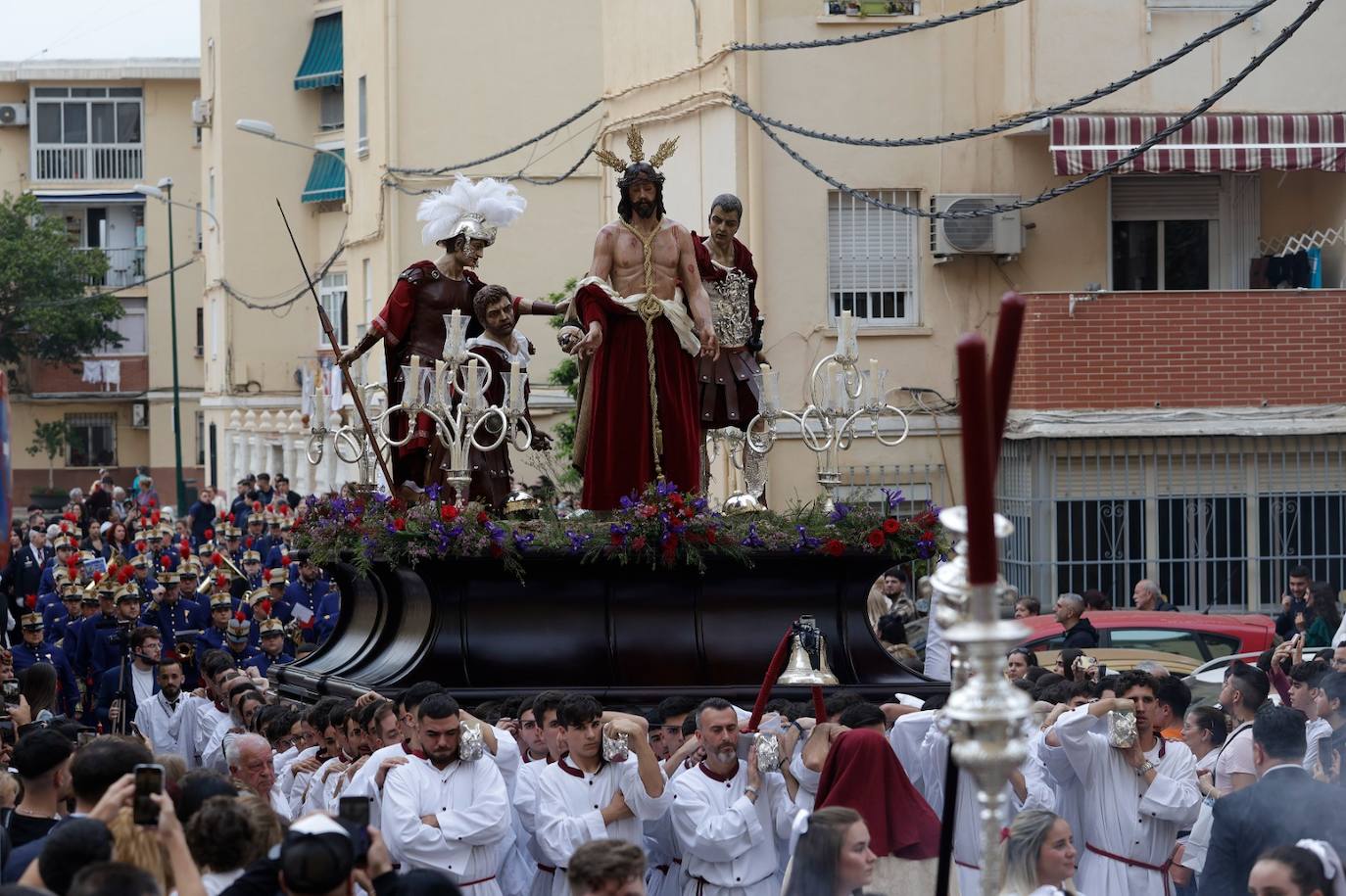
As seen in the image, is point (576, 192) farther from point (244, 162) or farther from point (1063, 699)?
point (1063, 699)

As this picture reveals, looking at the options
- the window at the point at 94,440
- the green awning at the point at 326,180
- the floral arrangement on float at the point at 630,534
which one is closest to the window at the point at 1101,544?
the floral arrangement on float at the point at 630,534

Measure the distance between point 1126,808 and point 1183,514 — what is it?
1229cm

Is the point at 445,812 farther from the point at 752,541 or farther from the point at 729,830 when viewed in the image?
the point at 752,541

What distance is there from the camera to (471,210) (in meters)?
13.3

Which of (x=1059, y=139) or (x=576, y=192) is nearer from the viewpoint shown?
(x=1059, y=139)

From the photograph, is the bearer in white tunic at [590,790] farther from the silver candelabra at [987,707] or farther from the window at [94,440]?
the window at [94,440]

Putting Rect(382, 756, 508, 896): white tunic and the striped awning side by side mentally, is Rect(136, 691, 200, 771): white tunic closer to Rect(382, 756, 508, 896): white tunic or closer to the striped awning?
Rect(382, 756, 508, 896): white tunic

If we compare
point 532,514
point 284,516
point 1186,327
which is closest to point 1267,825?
point 532,514

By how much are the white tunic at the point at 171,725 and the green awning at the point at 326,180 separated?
2832 cm

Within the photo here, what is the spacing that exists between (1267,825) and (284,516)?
61.0ft

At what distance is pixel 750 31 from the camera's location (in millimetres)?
20859

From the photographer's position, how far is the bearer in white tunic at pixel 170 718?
1232cm

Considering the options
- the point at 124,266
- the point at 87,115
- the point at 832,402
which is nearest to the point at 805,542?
the point at 832,402

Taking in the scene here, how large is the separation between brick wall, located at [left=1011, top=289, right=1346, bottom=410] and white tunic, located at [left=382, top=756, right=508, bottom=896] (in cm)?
1300
